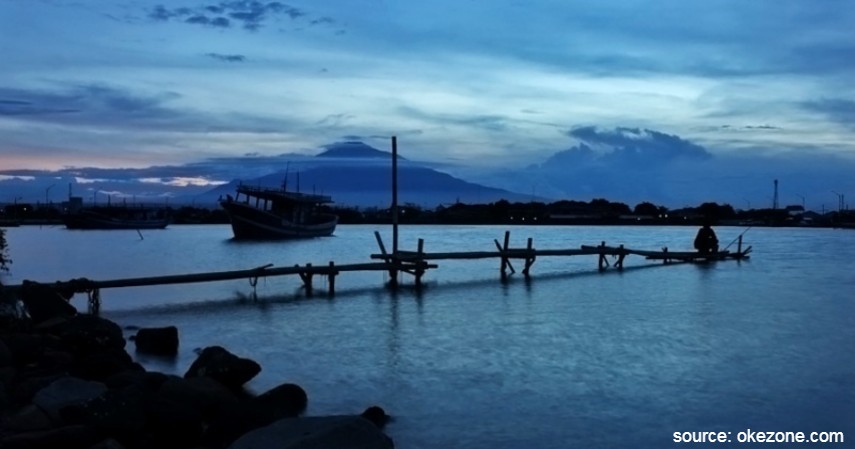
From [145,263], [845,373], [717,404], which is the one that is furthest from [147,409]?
[145,263]

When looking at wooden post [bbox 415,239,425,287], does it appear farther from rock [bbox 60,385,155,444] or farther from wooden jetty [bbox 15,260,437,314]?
rock [bbox 60,385,155,444]

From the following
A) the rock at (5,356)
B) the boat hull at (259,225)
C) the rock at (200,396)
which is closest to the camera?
the rock at (200,396)

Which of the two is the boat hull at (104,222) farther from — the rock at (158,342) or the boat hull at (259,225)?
the rock at (158,342)

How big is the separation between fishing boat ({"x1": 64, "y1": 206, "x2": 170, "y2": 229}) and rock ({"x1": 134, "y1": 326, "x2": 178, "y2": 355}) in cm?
9327

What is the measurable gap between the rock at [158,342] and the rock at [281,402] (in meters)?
4.85

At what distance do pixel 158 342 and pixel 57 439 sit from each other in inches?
313

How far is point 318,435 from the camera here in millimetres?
7188

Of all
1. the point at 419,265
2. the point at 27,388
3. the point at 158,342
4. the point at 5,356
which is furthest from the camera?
the point at 419,265

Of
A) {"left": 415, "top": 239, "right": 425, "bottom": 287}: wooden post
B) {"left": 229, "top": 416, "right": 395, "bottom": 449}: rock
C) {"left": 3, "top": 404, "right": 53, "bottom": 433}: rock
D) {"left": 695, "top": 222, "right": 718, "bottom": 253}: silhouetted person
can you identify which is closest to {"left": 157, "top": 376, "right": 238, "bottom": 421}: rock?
{"left": 3, "top": 404, "right": 53, "bottom": 433}: rock

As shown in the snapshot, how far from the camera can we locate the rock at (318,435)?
7156 millimetres

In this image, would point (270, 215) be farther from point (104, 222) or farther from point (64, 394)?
point (64, 394)

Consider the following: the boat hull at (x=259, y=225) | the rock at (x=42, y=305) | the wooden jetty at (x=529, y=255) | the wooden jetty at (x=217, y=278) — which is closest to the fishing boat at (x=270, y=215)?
the boat hull at (x=259, y=225)

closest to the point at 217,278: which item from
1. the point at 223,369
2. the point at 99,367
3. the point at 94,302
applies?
the point at 94,302

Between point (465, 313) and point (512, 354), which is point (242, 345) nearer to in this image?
point (512, 354)
